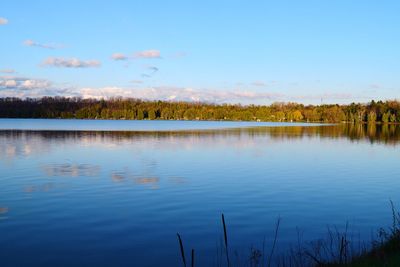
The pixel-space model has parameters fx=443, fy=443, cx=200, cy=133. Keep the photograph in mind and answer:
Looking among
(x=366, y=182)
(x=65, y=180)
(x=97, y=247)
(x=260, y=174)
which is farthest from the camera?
(x=260, y=174)

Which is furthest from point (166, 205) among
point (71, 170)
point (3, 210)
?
point (71, 170)

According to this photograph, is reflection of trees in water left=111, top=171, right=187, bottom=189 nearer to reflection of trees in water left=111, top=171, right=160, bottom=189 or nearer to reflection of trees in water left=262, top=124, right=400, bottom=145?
reflection of trees in water left=111, top=171, right=160, bottom=189

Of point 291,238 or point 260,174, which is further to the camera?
point 260,174

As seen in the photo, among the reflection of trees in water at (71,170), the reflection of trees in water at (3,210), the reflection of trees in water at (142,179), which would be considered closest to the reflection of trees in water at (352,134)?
the reflection of trees in water at (142,179)

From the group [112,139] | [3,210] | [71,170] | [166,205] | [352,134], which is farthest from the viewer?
[352,134]

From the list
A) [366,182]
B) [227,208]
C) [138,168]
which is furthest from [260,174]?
[227,208]

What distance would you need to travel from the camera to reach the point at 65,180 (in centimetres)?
2162

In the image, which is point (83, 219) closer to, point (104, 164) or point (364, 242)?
point (364, 242)

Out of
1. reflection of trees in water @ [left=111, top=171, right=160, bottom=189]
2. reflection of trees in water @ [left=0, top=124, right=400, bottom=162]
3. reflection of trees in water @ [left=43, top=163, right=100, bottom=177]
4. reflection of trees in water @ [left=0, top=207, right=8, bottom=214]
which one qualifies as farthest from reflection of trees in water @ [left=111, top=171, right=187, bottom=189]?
reflection of trees in water @ [left=0, top=207, right=8, bottom=214]

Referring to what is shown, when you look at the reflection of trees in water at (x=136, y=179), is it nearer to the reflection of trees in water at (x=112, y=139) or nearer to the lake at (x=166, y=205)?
the lake at (x=166, y=205)

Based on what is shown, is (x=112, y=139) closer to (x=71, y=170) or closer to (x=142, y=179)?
(x=71, y=170)

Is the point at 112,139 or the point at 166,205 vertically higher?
the point at 112,139

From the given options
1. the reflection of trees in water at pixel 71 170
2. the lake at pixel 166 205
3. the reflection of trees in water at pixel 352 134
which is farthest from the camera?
the reflection of trees in water at pixel 352 134

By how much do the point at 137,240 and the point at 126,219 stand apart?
7.71ft
